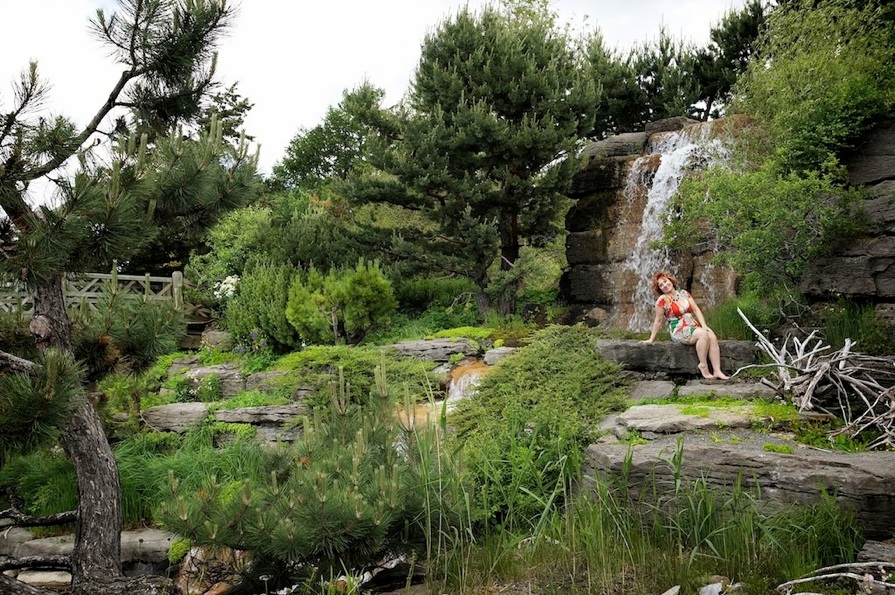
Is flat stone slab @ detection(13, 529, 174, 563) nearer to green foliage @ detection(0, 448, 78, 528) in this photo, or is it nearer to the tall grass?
green foliage @ detection(0, 448, 78, 528)

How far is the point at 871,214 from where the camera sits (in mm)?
7652

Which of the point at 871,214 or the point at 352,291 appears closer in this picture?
the point at 871,214

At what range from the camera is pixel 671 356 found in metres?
7.71

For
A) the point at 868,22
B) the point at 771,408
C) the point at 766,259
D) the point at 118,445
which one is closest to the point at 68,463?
the point at 118,445

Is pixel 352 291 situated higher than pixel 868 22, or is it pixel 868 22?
pixel 868 22

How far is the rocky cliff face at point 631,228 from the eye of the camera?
36.3 ft

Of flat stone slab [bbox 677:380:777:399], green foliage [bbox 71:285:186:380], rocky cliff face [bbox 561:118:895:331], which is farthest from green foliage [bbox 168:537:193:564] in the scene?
rocky cliff face [bbox 561:118:895:331]

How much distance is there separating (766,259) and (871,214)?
1147 millimetres

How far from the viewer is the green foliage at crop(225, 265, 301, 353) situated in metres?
10.8

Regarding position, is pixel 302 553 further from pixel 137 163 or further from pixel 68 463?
pixel 68 463

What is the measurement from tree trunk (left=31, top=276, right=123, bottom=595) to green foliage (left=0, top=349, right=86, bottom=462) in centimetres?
70

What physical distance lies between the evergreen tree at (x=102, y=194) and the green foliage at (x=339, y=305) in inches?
209

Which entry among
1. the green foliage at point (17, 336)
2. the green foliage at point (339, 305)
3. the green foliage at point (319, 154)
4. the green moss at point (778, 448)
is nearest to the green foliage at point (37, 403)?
the green foliage at point (17, 336)

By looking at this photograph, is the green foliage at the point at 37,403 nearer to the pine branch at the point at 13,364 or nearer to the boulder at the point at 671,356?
the pine branch at the point at 13,364
